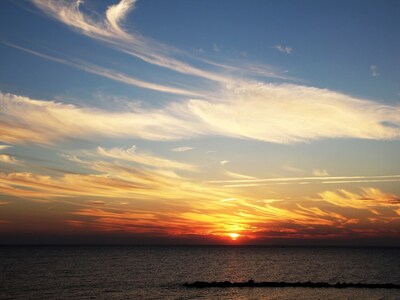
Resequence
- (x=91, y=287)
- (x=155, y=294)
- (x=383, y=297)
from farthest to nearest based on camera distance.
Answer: (x=91, y=287) < (x=155, y=294) < (x=383, y=297)

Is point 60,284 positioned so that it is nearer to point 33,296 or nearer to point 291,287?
point 33,296

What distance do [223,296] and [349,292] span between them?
1711cm

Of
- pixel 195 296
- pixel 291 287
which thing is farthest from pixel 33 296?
pixel 291 287

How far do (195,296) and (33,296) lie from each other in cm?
2021

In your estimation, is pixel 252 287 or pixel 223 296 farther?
pixel 252 287

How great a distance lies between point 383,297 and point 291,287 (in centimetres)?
1434

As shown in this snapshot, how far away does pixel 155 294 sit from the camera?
56.0 metres

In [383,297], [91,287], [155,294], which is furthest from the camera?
[91,287]

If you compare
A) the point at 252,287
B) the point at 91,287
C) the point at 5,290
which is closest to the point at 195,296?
the point at 252,287

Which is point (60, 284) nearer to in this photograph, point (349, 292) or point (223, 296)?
point (223, 296)

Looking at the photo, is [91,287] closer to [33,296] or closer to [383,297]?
[33,296]

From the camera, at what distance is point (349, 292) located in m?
56.5

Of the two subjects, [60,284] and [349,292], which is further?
[60,284]

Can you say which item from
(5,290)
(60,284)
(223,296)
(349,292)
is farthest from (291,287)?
(5,290)
